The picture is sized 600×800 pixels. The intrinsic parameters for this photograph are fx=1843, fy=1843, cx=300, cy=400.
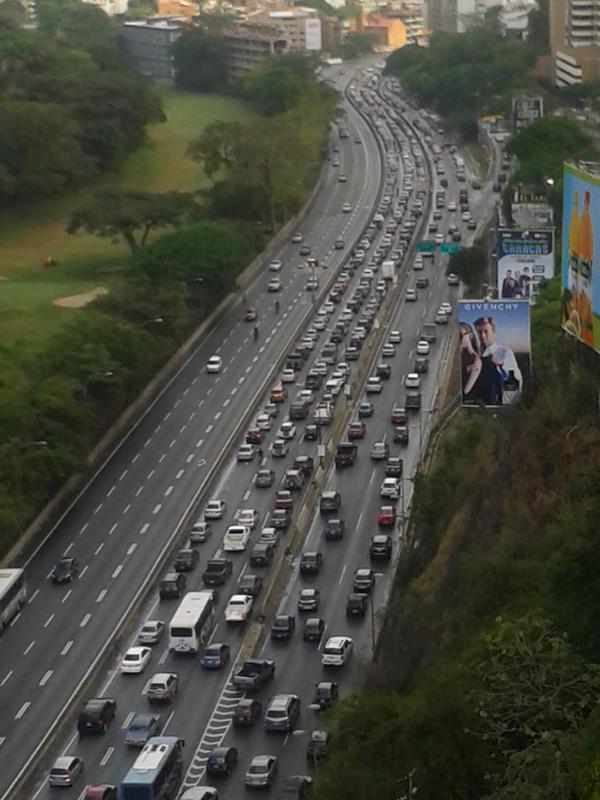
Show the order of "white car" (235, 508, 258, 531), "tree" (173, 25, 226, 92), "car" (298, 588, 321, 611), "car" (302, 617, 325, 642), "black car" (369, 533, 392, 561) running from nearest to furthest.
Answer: "car" (302, 617, 325, 642) < "car" (298, 588, 321, 611) < "black car" (369, 533, 392, 561) < "white car" (235, 508, 258, 531) < "tree" (173, 25, 226, 92)

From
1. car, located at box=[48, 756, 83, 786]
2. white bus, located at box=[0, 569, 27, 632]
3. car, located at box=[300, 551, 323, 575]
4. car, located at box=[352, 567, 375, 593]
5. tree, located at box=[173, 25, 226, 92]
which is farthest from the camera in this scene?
tree, located at box=[173, 25, 226, 92]

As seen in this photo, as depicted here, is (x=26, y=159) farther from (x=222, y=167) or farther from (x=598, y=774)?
(x=598, y=774)

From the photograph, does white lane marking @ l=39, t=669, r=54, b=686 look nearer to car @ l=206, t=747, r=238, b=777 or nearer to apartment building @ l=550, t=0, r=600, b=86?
car @ l=206, t=747, r=238, b=777

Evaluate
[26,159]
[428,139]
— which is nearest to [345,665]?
[26,159]

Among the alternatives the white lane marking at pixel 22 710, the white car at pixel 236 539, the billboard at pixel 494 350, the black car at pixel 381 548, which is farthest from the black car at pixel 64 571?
the billboard at pixel 494 350

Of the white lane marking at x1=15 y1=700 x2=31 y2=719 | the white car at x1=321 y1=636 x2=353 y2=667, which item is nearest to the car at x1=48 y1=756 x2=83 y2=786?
the white lane marking at x1=15 y1=700 x2=31 y2=719
